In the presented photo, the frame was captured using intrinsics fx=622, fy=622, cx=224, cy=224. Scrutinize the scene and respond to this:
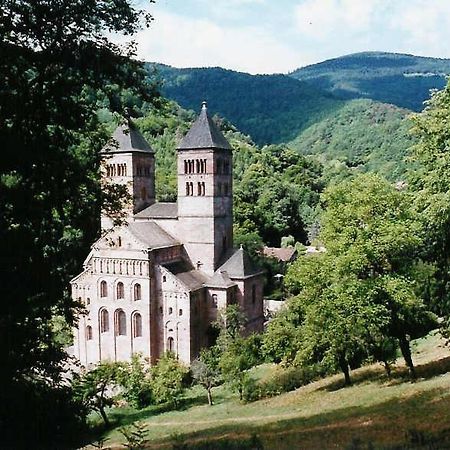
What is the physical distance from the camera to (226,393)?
38.1 meters

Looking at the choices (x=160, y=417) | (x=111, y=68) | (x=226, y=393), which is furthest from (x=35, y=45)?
(x=226, y=393)

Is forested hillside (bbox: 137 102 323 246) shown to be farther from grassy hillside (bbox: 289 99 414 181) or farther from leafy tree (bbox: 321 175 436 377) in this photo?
leafy tree (bbox: 321 175 436 377)

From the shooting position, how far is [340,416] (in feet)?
68.3

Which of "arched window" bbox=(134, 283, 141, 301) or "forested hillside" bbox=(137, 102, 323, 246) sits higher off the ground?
"forested hillside" bbox=(137, 102, 323, 246)

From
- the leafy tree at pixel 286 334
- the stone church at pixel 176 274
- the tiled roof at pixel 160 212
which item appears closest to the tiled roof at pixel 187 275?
the stone church at pixel 176 274

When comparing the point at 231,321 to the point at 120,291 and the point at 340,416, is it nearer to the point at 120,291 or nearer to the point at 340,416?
the point at 120,291

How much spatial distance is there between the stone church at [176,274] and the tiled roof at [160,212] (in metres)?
0.09

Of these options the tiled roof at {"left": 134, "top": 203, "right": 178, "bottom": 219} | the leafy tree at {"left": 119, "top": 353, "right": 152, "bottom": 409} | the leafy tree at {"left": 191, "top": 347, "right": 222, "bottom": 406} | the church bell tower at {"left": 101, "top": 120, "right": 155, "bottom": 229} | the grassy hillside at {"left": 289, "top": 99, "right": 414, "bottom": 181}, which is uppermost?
the grassy hillside at {"left": 289, "top": 99, "right": 414, "bottom": 181}

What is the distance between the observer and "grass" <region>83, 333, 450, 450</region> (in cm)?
1587

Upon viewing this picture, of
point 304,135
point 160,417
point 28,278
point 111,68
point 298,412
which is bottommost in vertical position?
point 160,417

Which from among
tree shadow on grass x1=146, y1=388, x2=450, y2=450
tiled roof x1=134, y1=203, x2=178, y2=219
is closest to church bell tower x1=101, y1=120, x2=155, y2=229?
tiled roof x1=134, y1=203, x2=178, y2=219

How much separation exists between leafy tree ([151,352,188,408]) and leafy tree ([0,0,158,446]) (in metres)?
25.1

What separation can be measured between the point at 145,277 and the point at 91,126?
111ft

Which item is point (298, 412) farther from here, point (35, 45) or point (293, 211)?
point (293, 211)
